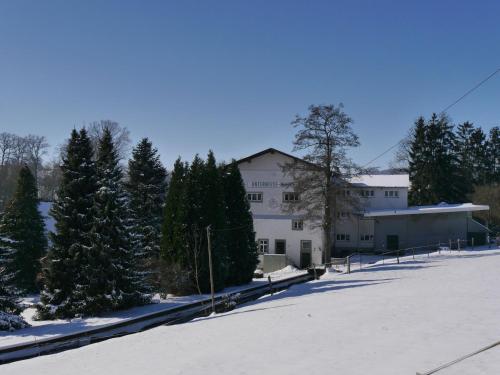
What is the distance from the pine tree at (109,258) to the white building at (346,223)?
68.1 ft

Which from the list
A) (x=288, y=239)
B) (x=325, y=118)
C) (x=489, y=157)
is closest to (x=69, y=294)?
(x=325, y=118)

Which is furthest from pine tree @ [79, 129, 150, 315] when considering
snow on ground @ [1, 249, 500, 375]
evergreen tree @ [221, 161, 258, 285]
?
evergreen tree @ [221, 161, 258, 285]

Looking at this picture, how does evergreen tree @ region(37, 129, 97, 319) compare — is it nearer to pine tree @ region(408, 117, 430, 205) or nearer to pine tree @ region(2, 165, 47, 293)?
pine tree @ region(2, 165, 47, 293)

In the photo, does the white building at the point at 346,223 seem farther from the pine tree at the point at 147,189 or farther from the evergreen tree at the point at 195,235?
the evergreen tree at the point at 195,235

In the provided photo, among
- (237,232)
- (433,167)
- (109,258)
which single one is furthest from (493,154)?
(109,258)

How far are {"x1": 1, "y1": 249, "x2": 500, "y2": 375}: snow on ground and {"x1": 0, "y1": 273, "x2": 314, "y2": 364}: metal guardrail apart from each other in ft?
12.5

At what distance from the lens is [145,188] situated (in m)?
40.8

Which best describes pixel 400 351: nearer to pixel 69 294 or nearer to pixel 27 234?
pixel 69 294

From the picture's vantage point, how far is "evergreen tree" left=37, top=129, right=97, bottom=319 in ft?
82.3

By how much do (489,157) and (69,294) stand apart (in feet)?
220

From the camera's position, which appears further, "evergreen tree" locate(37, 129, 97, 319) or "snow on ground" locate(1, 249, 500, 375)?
"evergreen tree" locate(37, 129, 97, 319)

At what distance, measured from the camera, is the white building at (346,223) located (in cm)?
4634

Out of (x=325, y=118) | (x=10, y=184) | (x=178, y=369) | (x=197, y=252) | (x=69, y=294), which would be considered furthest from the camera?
(x=10, y=184)

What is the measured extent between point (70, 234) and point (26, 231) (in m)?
14.5
